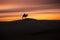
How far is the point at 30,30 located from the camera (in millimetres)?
1243

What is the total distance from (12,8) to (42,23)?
281 mm

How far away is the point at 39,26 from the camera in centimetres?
124

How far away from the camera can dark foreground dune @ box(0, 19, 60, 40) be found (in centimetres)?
123

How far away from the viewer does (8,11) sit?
4.03ft

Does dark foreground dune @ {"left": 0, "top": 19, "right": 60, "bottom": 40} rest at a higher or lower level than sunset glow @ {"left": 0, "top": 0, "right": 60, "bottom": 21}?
lower

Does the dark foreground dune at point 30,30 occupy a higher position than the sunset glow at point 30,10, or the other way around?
the sunset glow at point 30,10

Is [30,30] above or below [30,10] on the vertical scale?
below

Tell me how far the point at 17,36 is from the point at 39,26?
0.20 meters

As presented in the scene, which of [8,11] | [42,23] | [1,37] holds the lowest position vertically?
[1,37]

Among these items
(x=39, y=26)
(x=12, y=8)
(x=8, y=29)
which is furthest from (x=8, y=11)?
(x=39, y=26)

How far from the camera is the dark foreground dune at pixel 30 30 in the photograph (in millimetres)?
1231

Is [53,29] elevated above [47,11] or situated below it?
below

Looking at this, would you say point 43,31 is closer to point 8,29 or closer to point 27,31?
point 27,31

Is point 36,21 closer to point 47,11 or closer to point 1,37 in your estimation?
point 47,11
